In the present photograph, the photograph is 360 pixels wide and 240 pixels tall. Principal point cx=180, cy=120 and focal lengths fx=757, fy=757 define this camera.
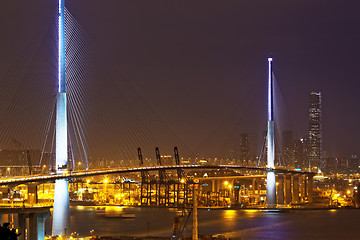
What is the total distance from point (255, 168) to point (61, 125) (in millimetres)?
24188

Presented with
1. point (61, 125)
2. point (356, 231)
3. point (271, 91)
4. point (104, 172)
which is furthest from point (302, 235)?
point (271, 91)

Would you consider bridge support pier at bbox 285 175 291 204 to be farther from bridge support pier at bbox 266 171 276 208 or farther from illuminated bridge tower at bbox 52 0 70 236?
illuminated bridge tower at bbox 52 0 70 236

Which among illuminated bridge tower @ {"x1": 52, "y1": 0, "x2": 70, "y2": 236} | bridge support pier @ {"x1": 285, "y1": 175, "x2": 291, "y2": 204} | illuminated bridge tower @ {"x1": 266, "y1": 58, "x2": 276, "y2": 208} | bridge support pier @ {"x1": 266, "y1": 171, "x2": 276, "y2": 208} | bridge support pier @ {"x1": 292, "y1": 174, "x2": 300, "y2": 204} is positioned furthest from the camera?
bridge support pier @ {"x1": 292, "y1": 174, "x2": 300, "y2": 204}

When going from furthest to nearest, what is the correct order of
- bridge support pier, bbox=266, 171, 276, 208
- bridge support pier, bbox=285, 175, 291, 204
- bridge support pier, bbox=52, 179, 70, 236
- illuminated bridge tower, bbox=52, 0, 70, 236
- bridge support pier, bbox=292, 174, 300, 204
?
bridge support pier, bbox=292, 174, 300, 204 < bridge support pier, bbox=285, 175, 291, 204 < bridge support pier, bbox=266, 171, 276, 208 < bridge support pier, bbox=52, 179, 70, 236 < illuminated bridge tower, bbox=52, 0, 70, 236

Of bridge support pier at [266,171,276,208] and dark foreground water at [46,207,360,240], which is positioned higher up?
bridge support pier at [266,171,276,208]

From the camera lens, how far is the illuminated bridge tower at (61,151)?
24.9m

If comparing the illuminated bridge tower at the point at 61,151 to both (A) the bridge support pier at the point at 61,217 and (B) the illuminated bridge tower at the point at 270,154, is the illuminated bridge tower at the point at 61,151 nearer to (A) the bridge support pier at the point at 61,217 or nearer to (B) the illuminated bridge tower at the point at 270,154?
(A) the bridge support pier at the point at 61,217

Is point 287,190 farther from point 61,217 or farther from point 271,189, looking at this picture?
point 61,217

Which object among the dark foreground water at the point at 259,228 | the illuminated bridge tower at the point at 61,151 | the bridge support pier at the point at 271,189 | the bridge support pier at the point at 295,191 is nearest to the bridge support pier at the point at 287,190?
the bridge support pier at the point at 295,191

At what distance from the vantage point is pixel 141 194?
226ft

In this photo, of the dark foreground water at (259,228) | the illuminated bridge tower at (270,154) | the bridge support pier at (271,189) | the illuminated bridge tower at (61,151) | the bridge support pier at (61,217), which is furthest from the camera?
the bridge support pier at (271,189)

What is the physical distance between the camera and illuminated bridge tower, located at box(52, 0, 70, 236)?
24881 mm

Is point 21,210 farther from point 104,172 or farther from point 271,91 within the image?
point 271,91

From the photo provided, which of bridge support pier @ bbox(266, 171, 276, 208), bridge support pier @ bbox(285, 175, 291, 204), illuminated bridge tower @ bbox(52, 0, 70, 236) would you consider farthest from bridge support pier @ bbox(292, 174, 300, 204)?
illuminated bridge tower @ bbox(52, 0, 70, 236)
